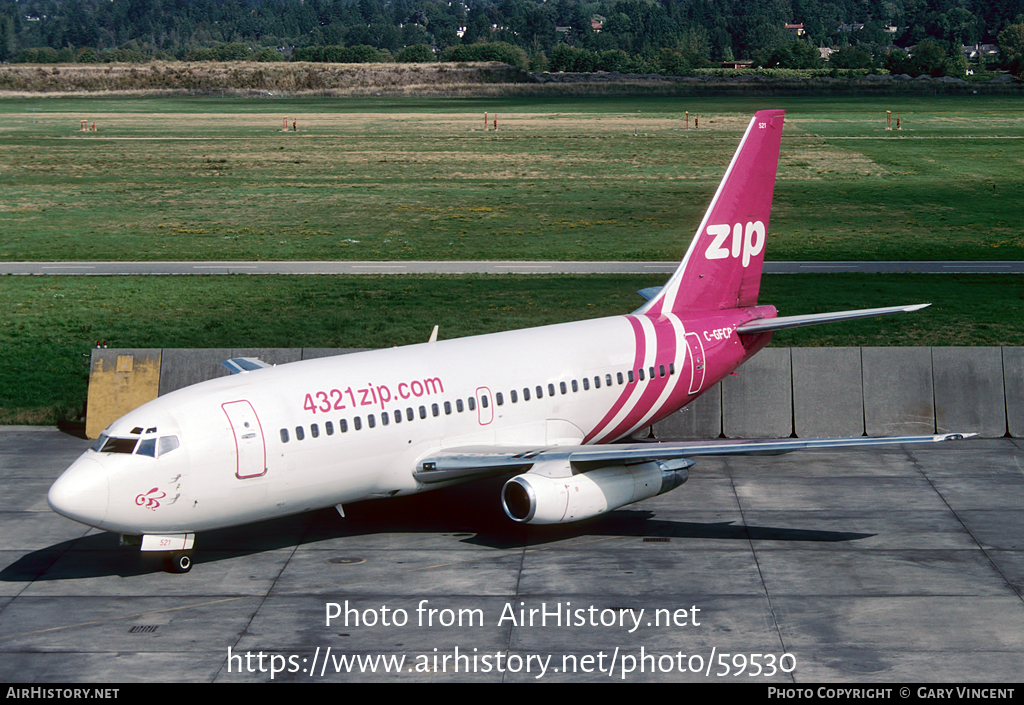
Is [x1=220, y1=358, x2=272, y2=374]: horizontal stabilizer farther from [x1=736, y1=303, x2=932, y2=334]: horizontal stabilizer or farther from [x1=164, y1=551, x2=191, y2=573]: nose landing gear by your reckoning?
[x1=736, y1=303, x2=932, y2=334]: horizontal stabilizer

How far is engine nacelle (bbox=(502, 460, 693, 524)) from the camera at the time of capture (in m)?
25.1

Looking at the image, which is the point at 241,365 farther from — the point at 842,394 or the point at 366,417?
the point at 842,394

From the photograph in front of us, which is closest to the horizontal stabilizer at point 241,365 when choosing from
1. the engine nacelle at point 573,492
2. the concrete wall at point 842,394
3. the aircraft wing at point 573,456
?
the concrete wall at point 842,394

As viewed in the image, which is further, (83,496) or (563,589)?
(563,589)

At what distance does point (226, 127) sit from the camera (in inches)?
5236

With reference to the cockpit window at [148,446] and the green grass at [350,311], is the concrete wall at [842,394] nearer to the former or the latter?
the green grass at [350,311]

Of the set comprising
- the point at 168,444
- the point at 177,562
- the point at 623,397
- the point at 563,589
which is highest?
the point at 168,444

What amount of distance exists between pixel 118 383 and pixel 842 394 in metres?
20.2

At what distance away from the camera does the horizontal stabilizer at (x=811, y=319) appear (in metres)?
29.6

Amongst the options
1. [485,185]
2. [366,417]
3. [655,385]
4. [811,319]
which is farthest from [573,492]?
[485,185]

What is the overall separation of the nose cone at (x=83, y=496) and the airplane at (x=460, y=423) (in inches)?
1.3

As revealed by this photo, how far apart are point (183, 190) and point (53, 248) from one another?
23194 mm

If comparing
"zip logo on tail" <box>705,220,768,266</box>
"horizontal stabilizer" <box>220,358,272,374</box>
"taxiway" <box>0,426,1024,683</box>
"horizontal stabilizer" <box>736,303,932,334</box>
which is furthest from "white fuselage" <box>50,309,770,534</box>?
"horizontal stabilizer" <box>220,358,272,374</box>

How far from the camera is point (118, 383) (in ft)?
116
